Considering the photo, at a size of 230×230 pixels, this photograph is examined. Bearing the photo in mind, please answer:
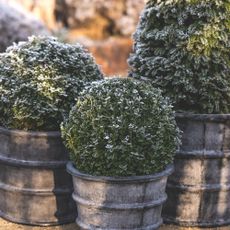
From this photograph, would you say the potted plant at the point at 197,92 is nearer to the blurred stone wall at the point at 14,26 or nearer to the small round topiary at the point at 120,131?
the small round topiary at the point at 120,131

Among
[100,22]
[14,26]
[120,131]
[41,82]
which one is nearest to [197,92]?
[120,131]

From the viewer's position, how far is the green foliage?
446 cm

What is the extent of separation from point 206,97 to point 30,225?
1703mm

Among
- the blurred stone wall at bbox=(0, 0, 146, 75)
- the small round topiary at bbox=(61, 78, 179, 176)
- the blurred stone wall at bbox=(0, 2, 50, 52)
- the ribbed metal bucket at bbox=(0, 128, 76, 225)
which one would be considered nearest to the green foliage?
the small round topiary at bbox=(61, 78, 179, 176)

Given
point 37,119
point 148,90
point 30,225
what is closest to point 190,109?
point 148,90

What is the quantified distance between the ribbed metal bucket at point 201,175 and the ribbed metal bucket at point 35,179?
84 cm

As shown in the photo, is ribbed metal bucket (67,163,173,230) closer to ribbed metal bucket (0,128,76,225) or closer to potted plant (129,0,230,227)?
ribbed metal bucket (0,128,76,225)

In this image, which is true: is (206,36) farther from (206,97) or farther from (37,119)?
(37,119)

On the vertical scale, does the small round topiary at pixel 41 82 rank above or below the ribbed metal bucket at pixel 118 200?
above

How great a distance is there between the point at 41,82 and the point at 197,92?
1.19 meters

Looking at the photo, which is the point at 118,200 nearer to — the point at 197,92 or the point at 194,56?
the point at 197,92

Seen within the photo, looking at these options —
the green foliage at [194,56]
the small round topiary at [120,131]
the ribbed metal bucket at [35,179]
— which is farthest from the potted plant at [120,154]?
the green foliage at [194,56]

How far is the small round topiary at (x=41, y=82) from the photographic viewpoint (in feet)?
14.4

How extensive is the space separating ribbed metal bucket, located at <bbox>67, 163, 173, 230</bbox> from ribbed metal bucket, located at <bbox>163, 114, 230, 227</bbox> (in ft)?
1.46
